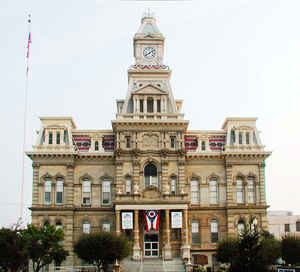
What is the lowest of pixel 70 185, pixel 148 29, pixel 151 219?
pixel 151 219

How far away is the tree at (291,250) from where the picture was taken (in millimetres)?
59250

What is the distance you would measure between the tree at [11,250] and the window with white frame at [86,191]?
63.3 ft

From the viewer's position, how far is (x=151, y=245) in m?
64.9

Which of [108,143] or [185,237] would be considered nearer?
[185,237]

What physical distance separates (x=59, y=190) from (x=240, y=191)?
2290cm

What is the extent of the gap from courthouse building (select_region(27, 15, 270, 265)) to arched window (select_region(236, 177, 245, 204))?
5.0 inches

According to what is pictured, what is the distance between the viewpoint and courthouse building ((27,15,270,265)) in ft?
214

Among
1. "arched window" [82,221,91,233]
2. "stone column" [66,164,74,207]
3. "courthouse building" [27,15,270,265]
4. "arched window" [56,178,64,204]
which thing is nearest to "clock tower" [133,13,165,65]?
"courthouse building" [27,15,270,265]

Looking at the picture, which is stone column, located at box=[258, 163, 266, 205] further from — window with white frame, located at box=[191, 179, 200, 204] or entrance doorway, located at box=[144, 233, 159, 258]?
entrance doorway, located at box=[144, 233, 159, 258]

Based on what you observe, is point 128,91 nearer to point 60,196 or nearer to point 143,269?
point 60,196

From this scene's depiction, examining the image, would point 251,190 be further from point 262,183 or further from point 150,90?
point 150,90

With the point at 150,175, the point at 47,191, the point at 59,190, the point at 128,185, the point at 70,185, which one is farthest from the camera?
the point at 59,190

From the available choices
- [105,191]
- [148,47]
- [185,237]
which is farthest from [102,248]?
[148,47]

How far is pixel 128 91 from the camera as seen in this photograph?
70.6m
